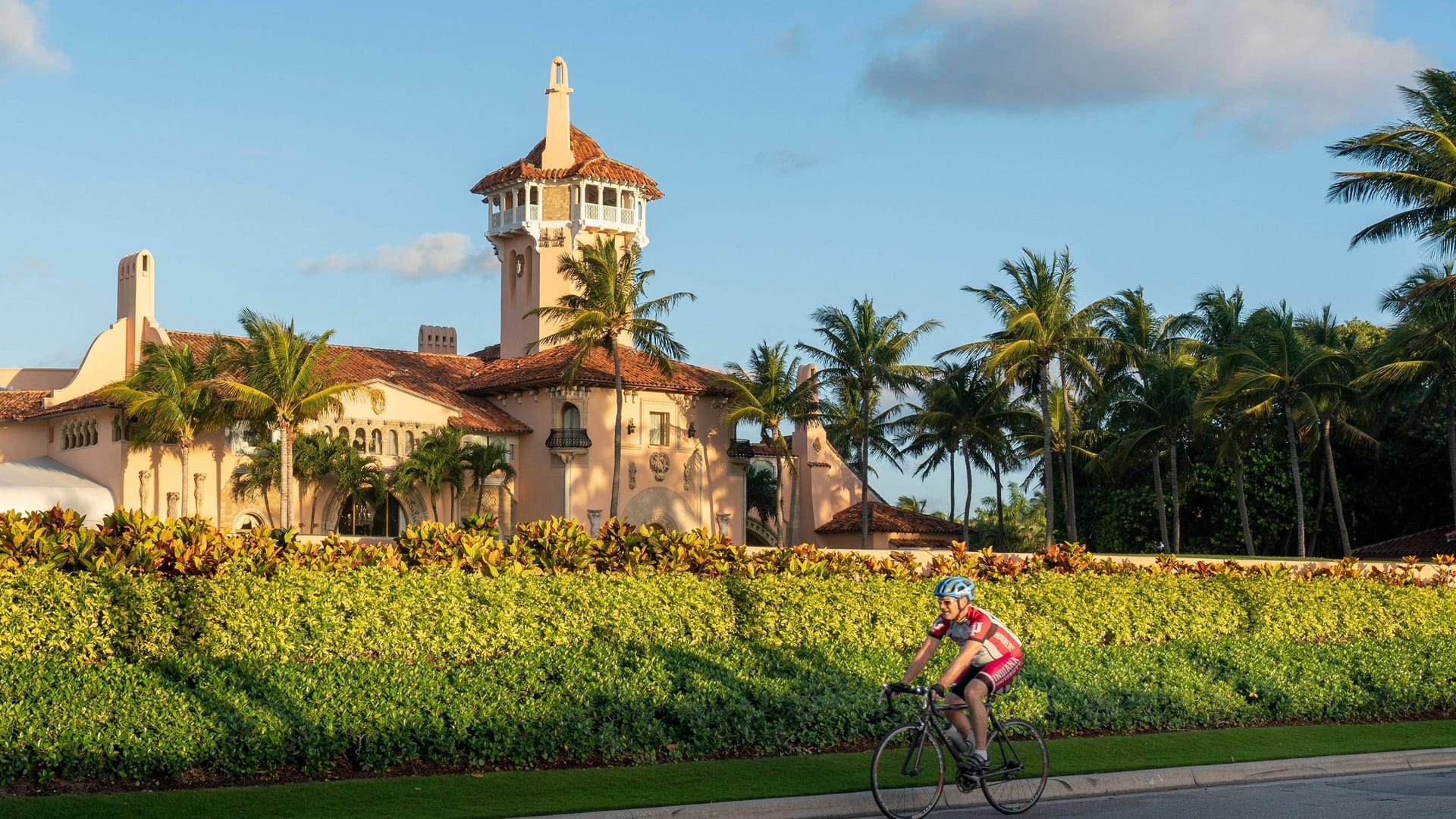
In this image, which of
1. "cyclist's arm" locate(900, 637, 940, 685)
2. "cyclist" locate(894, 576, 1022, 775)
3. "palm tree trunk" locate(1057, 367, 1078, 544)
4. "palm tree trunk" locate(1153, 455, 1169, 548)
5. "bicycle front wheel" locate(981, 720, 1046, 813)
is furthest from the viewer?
"palm tree trunk" locate(1153, 455, 1169, 548)

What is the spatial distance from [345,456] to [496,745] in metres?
33.8

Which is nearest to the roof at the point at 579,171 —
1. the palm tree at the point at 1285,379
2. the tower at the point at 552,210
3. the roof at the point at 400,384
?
the tower at the point at 552,210

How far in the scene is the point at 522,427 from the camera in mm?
50938

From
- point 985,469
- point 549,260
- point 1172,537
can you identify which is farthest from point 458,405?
point 1172,537

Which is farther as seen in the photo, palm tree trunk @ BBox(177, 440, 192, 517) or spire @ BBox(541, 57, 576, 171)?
spire @ BBox(541, 57, 576, 171)

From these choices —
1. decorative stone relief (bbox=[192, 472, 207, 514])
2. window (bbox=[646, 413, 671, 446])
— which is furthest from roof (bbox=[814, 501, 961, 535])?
decorative stone relief (bbox=[192, 472, 207, 514])

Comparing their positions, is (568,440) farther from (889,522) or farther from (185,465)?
(889,522)

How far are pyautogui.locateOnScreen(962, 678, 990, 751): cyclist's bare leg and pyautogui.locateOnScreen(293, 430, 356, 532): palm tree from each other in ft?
119

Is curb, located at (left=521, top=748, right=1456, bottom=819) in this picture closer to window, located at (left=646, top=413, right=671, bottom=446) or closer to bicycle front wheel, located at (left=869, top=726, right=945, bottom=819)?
bicycle front wheel, located at (left=869, top=726, right=945, bottom=819)

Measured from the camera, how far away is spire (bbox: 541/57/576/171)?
190ft

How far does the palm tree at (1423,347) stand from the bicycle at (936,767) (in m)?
28.2

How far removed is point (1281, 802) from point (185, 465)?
1500 inches

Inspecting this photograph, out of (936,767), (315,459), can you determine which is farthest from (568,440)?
(936,767)

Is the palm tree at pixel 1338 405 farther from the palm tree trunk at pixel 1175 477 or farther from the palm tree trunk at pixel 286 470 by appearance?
the palm tree trunk at pixel 286 470
